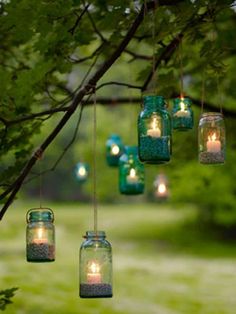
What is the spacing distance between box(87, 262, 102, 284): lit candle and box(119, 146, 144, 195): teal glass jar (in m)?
1.98

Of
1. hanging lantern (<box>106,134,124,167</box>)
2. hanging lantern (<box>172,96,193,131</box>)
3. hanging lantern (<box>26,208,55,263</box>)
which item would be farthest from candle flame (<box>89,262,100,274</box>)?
hanging lantern (<box>106,134,124,167</box>)

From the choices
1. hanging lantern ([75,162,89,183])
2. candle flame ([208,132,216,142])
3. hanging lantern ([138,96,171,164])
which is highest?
hanging lantern ([75,162,89,183])

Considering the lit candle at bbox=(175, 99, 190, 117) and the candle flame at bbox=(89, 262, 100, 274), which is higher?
the lit candle at bbox=(175, 99, 190, 117)

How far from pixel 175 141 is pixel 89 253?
175 inches

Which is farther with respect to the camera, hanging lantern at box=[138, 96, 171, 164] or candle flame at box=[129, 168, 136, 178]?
candle flame at box=[129, 168, 136, 178]

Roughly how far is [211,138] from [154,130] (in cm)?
52

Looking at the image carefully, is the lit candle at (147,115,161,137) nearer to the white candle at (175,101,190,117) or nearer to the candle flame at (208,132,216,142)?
the candle flame at (208,132,216,142)

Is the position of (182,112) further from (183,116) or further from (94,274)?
(94,274)

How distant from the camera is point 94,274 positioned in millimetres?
3783

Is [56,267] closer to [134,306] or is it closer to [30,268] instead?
[30,268]

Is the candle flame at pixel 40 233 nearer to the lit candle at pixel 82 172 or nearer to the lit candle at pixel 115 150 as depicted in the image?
the lit candle at pixel 115 150

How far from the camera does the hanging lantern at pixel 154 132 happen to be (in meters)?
3.39

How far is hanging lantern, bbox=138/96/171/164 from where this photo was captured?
11.1 ft

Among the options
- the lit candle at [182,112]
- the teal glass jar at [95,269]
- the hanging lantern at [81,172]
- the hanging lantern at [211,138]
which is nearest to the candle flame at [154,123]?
the hanging lantern at [211,138]
